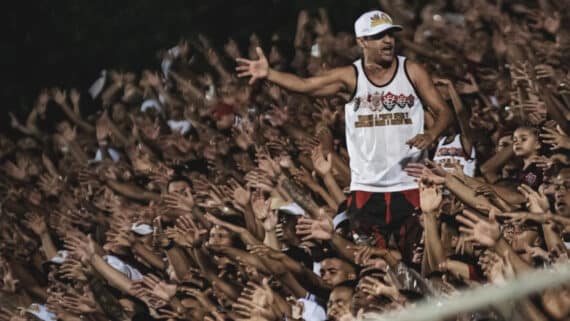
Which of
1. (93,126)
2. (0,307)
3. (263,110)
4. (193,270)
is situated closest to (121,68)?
(93,126)

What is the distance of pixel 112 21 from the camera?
1574 centimetres

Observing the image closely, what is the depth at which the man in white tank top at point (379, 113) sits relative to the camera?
769cm

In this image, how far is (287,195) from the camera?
838 cm

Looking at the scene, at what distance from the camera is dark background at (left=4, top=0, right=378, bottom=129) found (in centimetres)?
1493

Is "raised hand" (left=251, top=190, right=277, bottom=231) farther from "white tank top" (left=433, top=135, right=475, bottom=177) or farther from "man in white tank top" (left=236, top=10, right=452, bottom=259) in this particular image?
"white tank top" (left=433, top=135, right=475, bottom=177)

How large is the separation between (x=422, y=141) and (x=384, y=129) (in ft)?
1.39

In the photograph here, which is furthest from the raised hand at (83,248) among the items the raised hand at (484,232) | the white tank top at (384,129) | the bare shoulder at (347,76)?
the raised hand at (484,232)

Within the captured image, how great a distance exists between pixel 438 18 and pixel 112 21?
5783 millimetres

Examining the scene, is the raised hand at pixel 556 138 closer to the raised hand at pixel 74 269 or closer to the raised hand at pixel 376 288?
the raised hand at pixel 376 288

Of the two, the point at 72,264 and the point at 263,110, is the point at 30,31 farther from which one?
the point at 72,264

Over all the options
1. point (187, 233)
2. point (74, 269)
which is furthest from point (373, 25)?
point (74, 269)

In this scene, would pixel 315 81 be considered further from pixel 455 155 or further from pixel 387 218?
pixel 455 155

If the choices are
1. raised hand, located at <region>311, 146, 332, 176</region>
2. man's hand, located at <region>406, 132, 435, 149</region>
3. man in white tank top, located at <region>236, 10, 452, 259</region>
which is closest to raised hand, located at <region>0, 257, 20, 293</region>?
raised hand, located at <region>311, 146, 332, 176</region>

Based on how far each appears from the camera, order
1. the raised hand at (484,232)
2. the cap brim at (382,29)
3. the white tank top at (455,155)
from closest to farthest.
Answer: the raised hand at (484,232), the cap brim at (382,29), the white tank top at (455,155)
